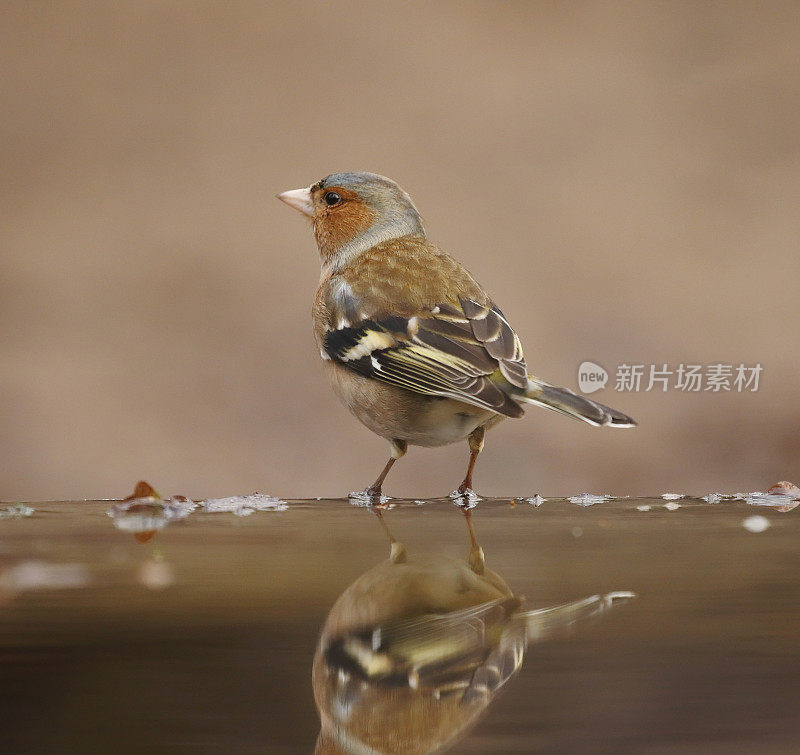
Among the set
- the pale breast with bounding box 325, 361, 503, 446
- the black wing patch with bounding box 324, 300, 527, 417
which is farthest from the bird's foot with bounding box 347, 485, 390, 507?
the black wing patch with bounding box 324, 300, 527, 417

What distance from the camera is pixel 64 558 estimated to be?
1.59 metres

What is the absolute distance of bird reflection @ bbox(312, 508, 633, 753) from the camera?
79cm

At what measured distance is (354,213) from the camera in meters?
3.18

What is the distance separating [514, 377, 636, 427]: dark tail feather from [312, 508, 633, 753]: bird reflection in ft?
2.79

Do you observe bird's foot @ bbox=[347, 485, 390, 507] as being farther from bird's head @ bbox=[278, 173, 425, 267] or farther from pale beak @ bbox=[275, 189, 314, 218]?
pale beak @ bbox=[275, 189, 314, 218]

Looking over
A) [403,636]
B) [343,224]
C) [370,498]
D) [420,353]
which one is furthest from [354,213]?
[403,636]

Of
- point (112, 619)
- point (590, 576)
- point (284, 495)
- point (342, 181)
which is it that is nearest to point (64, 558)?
point (112, 619)

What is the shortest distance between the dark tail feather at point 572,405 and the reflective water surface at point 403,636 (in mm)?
336

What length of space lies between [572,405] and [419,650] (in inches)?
55.2

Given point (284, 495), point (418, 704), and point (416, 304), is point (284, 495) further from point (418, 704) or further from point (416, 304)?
point (418, 704)

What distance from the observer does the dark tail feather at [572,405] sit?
2256mm

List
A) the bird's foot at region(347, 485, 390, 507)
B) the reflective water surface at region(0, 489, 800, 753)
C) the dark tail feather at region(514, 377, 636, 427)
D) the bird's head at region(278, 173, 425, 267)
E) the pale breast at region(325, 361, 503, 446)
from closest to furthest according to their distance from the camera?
the reflective water surface at region(0, 489, 800, 753), the dark tail feather at region(514, 377, 636, 427), the bird's foot at region(347, 485, 390, 507), the pale breast at region(325, 361, 503, 446), the bird's head at region(278, 173, 425, 267)

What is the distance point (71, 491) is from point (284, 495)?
1.25 meters

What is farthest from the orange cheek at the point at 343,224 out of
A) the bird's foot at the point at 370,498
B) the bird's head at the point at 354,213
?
the bird's foot at the point at 370,498
